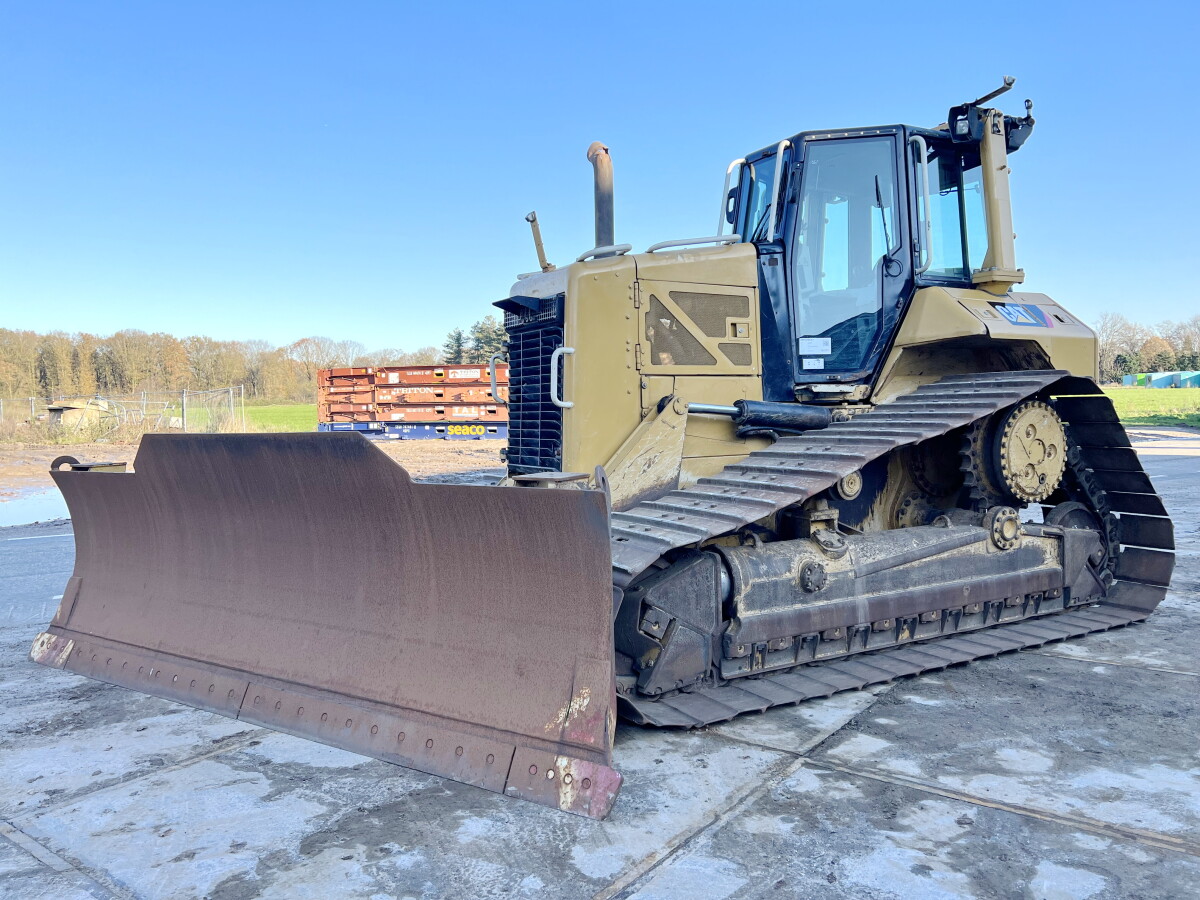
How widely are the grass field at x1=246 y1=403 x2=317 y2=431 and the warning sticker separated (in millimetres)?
27942

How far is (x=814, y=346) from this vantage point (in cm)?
523

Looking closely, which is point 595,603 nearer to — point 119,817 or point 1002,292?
point 119,817

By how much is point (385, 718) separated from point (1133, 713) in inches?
123

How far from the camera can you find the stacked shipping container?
25391 millimetres

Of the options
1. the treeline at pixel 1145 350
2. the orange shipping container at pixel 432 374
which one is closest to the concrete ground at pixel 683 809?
the orange shipping container at pixel 432 374

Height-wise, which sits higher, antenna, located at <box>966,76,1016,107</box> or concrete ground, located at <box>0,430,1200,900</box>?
antenna, located at <box>966,76,1016,107</box>

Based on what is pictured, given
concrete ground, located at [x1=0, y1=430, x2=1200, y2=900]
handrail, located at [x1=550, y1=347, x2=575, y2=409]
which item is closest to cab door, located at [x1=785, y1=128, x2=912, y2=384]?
handrail, located at [x1=550, y1=347, x2=575, y2=409]

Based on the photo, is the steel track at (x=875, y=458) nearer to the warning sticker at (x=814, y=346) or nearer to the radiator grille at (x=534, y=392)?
the warning sticker at (x=814, y=346)

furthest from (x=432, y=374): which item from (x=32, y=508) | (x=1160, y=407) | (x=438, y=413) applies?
(x=1160, y=407)

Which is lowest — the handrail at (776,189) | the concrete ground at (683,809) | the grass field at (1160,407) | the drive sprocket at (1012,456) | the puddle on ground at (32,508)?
the grass field at (1160,407)

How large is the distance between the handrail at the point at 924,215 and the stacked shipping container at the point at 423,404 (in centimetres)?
2034

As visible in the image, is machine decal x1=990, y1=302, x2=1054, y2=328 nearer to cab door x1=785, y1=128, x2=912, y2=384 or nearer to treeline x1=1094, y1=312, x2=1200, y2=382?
cab door x1=785, y1=128, x2=912, y2=384

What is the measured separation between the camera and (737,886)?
2.47 metres

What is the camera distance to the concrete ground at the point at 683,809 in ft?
8.27
